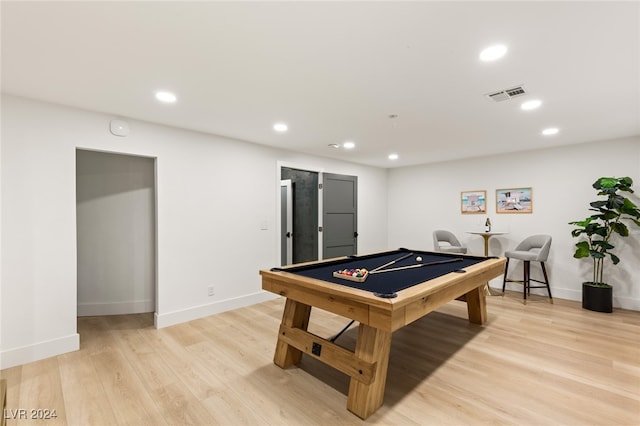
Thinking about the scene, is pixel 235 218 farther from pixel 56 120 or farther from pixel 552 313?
pixel 552 313

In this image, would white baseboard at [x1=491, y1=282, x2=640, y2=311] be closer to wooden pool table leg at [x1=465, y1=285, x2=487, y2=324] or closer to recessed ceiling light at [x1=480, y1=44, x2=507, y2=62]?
wooden pool table leg at [x1=465, y1=285, x2=487, y2=324]

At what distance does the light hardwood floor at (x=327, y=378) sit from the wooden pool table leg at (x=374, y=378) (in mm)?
68

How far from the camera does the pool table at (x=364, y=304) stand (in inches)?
71.7

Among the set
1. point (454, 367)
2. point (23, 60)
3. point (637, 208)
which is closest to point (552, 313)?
point (637, 208)

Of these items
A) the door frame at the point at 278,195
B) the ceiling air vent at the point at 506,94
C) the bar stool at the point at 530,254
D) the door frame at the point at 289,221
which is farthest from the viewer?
the door frame at the point at 289,221

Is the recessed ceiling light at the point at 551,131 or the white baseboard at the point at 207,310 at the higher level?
the recessed ceiling light at the point at 551,131

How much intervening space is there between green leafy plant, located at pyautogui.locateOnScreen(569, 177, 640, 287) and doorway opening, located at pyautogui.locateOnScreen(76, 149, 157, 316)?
5.69m

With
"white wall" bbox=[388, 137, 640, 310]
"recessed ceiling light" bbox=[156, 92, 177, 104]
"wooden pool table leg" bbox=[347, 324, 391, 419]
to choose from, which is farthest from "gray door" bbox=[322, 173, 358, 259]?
"wooden pool table leg" bbox=[347, 324, 391, 419]

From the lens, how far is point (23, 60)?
1950mm

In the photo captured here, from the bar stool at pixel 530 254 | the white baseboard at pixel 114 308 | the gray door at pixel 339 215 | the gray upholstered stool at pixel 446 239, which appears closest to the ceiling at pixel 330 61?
the bar stool at pixel 530 254

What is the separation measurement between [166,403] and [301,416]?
0.94 m

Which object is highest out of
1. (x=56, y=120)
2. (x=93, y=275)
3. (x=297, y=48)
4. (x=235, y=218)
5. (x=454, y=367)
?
(x=297, y=48)

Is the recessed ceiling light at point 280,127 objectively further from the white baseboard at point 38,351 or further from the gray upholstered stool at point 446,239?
the gray upholstered stool at point 446,239

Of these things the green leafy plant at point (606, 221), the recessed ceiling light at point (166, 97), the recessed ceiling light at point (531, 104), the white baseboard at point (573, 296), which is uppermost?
the recessed ceiling light at point (166, 97)
